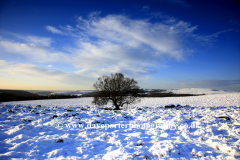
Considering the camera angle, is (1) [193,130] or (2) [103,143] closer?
(2) [103,143]

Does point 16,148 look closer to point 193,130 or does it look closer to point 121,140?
point 121,140

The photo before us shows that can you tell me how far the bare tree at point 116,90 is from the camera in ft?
49.5

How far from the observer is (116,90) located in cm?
1515

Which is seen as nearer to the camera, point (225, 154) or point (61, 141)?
point (225, 154)

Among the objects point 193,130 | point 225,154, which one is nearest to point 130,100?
point 193,130

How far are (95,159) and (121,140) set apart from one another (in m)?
1.59

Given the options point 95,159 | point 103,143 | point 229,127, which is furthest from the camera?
point 229,127

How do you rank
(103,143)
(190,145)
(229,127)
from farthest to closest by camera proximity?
(229,127) < (103,143) < (190,145)

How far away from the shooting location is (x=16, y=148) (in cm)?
429

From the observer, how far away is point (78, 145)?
455 cm

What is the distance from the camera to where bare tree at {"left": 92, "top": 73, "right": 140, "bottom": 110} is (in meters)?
15.1

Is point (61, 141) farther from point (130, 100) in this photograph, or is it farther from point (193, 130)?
point (130, 100)

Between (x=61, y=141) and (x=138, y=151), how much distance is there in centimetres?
336

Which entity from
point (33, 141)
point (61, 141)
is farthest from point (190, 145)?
point (33, 141)
